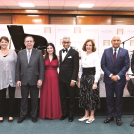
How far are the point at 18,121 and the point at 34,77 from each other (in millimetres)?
800

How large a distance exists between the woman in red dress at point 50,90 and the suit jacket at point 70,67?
0.19 metres

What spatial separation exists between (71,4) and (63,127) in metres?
6.04

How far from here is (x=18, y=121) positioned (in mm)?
2615

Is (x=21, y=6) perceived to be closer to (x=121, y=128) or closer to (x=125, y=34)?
(x=125, y=34)

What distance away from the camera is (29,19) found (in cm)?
800

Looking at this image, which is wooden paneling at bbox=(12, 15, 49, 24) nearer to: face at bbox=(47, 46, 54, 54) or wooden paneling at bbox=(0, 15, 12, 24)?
wooden paneling at bbox=(0, 15, 12, 24)

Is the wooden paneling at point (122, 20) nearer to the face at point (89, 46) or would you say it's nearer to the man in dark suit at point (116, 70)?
the man in dark suit at point (116, 70)

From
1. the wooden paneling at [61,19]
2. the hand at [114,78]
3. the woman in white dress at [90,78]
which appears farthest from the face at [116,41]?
the wooden paneling at [61,19]

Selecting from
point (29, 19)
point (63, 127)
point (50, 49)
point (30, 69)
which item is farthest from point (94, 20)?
point (63, 127)

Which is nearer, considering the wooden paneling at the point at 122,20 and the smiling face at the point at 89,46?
the smiling face at the point at 89,46

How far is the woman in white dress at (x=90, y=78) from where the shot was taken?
2531 mm

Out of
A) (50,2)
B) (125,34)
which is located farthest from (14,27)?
(125,34)

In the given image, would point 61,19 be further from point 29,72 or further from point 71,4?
point 29,72

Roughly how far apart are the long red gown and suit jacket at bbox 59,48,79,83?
0.62 feet
